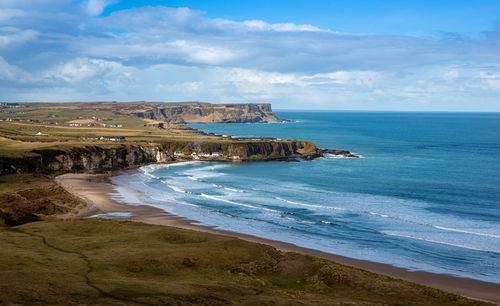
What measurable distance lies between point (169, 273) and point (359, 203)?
1990 inches

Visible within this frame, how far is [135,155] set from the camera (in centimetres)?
13650

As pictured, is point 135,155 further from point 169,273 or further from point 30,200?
point 169,273

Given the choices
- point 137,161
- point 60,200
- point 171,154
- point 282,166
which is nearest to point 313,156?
point 282,166

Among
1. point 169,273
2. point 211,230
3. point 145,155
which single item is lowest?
point 211,230

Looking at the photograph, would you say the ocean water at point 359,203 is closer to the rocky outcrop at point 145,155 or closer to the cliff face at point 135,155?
the cliff face at point 135,155

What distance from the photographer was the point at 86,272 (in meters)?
32.8

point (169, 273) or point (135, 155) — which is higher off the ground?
point (135, 155)

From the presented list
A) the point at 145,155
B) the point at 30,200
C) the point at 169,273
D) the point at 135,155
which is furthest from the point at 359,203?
the point at 145,155

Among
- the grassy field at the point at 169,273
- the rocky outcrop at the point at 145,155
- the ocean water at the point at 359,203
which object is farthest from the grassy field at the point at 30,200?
the ocean water at the point at 359,203

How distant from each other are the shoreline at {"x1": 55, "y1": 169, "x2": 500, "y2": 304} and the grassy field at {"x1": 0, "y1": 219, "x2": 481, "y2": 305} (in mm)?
5688

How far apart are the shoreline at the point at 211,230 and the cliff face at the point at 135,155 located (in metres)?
6.05

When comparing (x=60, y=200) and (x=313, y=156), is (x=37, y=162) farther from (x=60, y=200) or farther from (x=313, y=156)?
(x=313, y=156)

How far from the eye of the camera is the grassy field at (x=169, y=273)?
27.8 meters

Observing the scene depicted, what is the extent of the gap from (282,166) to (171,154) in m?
43.3
